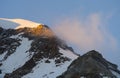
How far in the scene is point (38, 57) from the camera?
9619cm

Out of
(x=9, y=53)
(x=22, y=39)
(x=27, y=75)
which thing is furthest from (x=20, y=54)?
(x=27, y=75)

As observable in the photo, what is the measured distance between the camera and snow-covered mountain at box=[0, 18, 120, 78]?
64.8 metres

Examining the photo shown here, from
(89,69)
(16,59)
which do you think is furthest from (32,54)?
(89,69)

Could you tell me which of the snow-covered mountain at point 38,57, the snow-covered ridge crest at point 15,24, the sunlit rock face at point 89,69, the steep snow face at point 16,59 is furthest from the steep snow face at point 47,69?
the snow-covered ridge crest at point 15,24

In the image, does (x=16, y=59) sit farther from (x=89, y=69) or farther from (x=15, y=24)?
(x=89, y=69)

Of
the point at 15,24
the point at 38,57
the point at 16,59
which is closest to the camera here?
the point at 38,57

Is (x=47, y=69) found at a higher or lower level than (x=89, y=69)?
higher

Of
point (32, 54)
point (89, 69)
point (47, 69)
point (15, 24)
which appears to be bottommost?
point (89, 69)

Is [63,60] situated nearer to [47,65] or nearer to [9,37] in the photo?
[47,65]

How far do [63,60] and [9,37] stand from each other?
37.2m

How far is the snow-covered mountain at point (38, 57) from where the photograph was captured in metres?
64.8

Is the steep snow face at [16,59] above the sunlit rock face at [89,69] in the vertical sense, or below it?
above

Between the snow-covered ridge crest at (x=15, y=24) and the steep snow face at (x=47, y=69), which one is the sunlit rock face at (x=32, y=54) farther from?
the snow-covered ridge crest at (x=15, y=24)

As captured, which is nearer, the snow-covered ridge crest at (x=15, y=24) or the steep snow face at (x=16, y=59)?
the steep snow face at (x=16, y=59)
